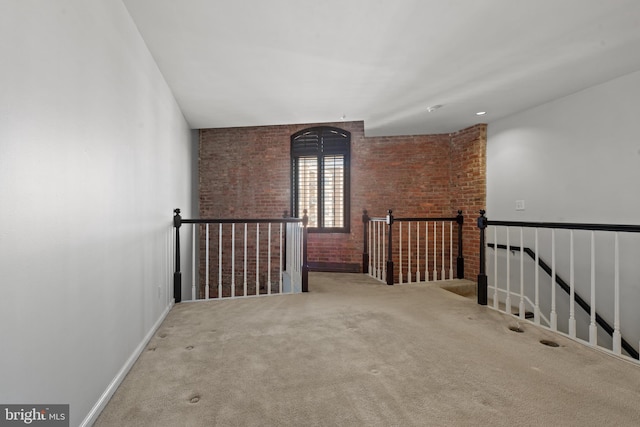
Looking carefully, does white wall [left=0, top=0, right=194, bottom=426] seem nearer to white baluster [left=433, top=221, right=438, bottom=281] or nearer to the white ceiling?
the white ceiling

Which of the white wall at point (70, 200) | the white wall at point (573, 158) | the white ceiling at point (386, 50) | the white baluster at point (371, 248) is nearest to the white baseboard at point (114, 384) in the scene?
the white wall at point (70, 200)

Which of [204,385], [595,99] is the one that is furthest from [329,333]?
[595,99]

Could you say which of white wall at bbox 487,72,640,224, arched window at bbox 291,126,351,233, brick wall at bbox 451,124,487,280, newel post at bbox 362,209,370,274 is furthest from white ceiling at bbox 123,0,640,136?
newel post at bbox 362,209,370,274

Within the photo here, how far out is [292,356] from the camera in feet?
6.28

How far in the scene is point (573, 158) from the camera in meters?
3.24

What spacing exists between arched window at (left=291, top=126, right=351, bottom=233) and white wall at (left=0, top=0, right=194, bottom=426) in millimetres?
3159

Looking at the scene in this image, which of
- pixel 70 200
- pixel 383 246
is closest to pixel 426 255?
pixel 383 246

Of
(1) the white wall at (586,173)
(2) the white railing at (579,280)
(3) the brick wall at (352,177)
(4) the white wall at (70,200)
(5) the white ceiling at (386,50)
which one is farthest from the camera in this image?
(3) the brick wall at (352,177)

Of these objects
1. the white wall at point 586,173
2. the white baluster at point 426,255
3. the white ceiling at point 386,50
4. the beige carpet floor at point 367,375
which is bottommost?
the beige carpet floor at point 367,375

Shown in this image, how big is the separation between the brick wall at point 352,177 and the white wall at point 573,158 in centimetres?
84

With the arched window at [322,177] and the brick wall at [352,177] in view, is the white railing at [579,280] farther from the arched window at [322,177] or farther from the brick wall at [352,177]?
the arched window at [322,177]

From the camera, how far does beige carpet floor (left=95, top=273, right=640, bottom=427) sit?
1.36m

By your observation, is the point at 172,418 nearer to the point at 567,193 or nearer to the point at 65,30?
the point at 65,30

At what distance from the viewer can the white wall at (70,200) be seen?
0.94 metres
